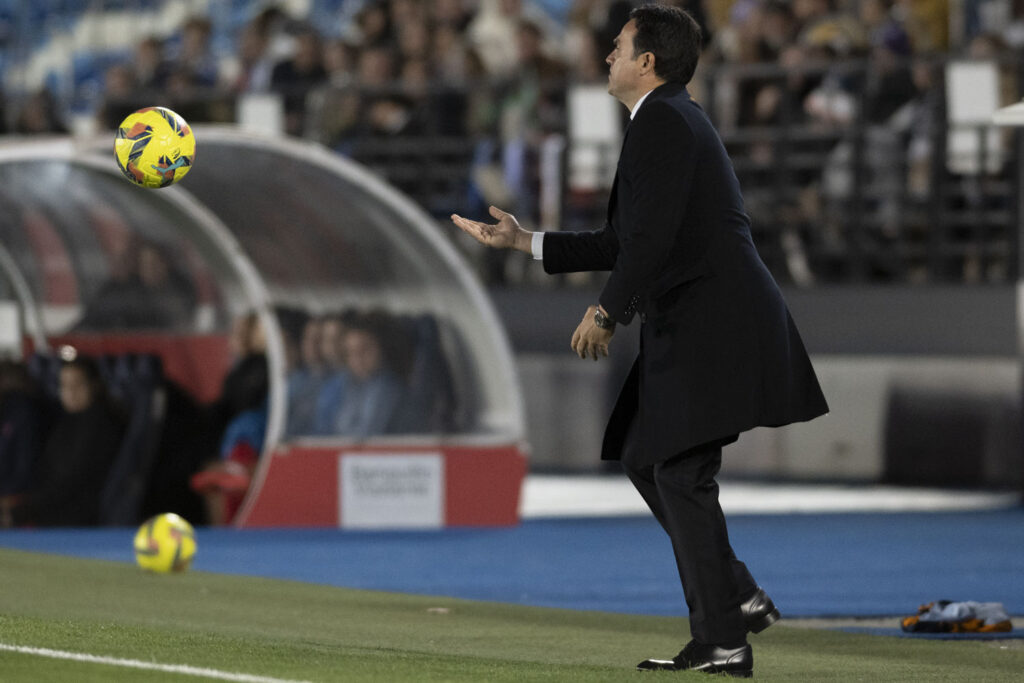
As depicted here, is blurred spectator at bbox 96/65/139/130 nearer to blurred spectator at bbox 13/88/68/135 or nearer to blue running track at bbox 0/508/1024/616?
blurred spectator at bbox 13/88/68/135

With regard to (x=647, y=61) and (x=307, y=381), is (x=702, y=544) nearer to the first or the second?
(x=647, y=61)

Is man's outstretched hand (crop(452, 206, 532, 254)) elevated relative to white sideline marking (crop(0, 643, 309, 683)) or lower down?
elevated

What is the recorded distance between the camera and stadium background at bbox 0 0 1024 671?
659 inches

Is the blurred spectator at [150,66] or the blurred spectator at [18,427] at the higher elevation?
the blurred spectator at [150,66]

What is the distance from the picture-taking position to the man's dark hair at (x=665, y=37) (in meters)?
6.72

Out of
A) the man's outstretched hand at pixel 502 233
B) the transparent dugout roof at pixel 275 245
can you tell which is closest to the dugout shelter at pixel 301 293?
the transparent dugout roof at pixel 275 245

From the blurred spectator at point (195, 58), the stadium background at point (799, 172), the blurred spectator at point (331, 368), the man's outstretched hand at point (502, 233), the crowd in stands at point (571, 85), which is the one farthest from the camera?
the blurred spectator at point (195, 58)

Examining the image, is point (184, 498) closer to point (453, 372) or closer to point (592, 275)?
point (453, 372)

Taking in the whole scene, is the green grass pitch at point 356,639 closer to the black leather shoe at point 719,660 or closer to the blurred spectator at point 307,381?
the black leather shoe at point 719,660

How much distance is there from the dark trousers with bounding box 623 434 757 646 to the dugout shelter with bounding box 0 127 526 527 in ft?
25.9

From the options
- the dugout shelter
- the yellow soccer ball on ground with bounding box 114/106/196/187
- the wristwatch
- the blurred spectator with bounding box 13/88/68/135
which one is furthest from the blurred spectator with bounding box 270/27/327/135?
the wristwatch

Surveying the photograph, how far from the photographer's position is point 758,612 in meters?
6.92

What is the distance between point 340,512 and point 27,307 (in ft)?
9.40

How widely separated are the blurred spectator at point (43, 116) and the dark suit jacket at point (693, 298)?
48.3ft
